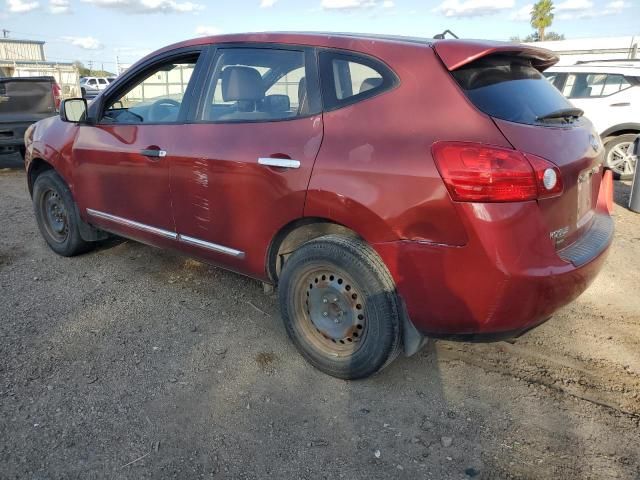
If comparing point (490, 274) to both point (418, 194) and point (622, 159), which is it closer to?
point (418, 194)

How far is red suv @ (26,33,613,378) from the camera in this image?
7.39 ft

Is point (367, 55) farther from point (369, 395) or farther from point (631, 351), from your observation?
point (631, 351)

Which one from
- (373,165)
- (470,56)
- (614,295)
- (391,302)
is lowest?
(614,295)

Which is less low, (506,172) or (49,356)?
(506,172)

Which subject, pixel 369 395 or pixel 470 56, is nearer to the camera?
pixel 470 56

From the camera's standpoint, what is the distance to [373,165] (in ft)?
8.02

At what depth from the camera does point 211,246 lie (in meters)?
3.33

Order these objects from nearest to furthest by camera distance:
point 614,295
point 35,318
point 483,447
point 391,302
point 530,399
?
point 483,447, point 391,302, point 530,399, point 35,318, point 614,295

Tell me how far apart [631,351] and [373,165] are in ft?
6.87

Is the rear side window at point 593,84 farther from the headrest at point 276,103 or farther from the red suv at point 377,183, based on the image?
the headrest at point 276,103

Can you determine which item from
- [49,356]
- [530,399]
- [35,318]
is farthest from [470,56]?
[35,318]

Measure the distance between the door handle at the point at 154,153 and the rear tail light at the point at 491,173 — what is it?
1.93 meters

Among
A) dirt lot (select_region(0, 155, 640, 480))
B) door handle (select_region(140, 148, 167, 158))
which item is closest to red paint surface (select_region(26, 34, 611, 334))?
door handle (select_region(140, 148, 167, 158))

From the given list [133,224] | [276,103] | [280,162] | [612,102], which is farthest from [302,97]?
[612,102]
